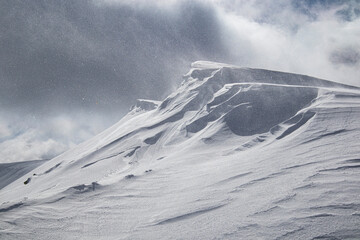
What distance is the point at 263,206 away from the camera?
775 cm

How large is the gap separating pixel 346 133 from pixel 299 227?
327 inches

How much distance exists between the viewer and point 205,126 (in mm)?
22938

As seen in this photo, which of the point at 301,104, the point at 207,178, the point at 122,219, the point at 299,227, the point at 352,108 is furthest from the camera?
the point at 301,104

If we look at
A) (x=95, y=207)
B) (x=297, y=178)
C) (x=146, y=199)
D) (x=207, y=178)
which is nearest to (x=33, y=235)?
(x=95, y=207)

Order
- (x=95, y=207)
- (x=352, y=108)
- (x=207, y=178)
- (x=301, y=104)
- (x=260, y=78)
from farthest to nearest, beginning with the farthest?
(x=260, y=78) → (x=301, y=104) → (x=352, y=108) → (x=207, y=178) → (x=95, y=207)

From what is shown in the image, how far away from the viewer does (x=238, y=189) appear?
9.62 metres

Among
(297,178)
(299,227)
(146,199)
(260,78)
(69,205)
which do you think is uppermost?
(260,78)

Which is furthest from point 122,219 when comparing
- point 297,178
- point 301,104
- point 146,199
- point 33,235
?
point 301,104

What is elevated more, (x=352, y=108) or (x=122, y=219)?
(x=352, y=108)

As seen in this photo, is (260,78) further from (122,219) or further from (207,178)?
(122,219)

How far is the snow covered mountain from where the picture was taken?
704cm

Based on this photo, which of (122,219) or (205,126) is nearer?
Answer: (122,219)

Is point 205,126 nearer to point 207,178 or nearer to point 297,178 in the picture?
point 207,178

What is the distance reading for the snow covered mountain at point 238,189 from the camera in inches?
277
